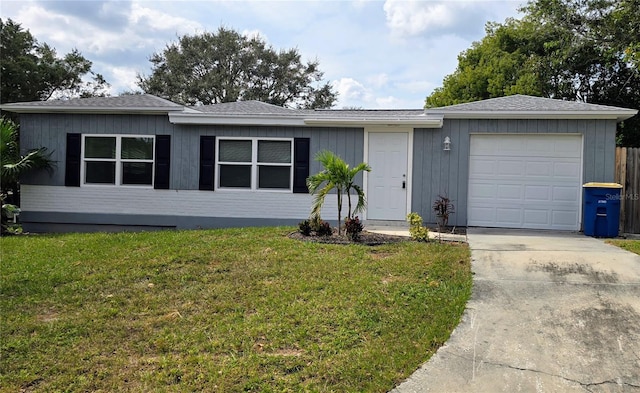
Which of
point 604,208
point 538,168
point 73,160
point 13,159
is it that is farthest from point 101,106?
point 604,208

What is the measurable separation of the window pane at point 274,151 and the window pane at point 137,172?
106 inches

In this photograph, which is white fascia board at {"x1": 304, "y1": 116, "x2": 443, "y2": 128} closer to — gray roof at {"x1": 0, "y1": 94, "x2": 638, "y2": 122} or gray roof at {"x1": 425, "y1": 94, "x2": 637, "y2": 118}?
gray roof at {"x1": 0, "y1": 94, "x2": 638, "y2": 122}

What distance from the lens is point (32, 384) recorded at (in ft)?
10.7

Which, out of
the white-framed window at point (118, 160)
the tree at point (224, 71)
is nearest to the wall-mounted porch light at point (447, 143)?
the white-framed window at point (118, 160)

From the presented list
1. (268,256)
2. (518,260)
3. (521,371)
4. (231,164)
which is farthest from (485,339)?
(231,164)

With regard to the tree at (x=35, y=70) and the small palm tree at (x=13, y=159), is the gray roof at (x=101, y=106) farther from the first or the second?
the tree at (x=35, y=70)

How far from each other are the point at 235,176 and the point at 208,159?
2.39 ft

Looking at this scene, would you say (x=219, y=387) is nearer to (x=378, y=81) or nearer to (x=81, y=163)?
(x=81, y=163)

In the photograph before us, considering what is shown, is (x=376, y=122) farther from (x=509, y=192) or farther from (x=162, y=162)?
(x=162, y=162)

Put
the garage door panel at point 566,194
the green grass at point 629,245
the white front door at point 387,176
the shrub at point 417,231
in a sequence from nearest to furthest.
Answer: the green grass at point 629,245 → the shrub at point 417,231 → the garage door panel at point 566,194 → the white front door at point 387,176

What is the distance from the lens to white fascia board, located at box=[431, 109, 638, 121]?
9189 millimetres

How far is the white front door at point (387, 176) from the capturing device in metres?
10.2

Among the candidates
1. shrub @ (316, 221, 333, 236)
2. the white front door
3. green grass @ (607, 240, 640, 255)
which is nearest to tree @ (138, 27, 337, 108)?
the white front door

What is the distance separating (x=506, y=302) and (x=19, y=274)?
5.76 m
